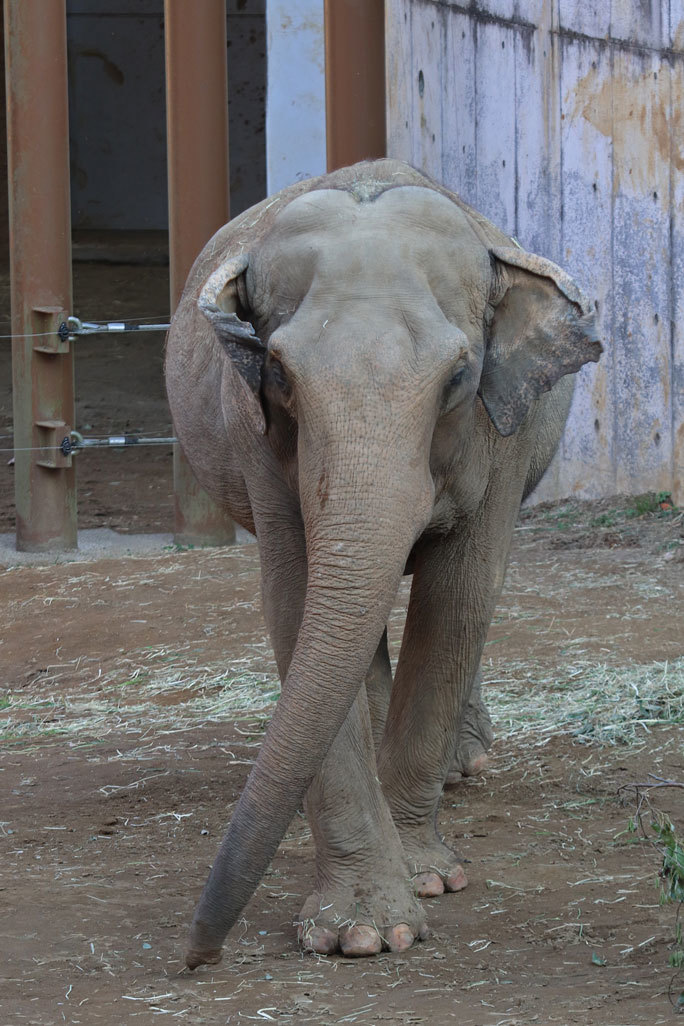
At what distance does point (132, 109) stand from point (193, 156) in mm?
11728

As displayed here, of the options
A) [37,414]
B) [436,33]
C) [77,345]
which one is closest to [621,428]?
[436,33]

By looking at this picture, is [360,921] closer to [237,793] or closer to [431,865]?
[431,865]

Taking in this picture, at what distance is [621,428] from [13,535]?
4.18 metres

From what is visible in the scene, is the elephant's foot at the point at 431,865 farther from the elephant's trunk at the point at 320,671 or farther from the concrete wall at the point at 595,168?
the concrete wall at the point at 595,168

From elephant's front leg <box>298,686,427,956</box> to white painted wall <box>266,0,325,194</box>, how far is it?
280 inches

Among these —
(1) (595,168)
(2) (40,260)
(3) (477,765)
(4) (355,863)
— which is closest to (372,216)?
(4) (355,863)

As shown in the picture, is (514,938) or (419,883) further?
(419,883)

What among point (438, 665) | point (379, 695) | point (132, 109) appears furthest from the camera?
point (132, 109)

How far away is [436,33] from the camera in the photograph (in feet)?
32.6

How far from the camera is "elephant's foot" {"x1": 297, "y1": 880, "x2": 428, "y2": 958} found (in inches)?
153

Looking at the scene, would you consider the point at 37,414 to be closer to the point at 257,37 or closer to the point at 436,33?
the point at 436,33

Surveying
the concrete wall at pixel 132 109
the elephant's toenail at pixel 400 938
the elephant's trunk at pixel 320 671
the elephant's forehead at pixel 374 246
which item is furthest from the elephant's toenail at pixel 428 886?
the concrete wall at pixel 132 109

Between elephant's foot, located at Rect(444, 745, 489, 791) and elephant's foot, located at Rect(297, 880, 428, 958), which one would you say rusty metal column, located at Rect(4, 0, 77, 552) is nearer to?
elephant's foot, located at Rect(444, 745, 489, 791)

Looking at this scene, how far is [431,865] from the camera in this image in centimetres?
444
